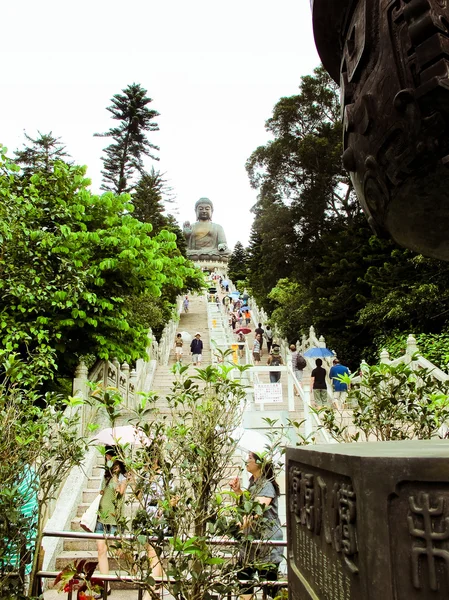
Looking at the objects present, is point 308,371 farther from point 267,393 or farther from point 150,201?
point 150,201

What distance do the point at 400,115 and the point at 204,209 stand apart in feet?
171

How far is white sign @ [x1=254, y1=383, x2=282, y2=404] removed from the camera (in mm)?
9914

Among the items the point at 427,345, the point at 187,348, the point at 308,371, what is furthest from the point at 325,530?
the point at 187,348

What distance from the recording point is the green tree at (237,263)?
47531mm

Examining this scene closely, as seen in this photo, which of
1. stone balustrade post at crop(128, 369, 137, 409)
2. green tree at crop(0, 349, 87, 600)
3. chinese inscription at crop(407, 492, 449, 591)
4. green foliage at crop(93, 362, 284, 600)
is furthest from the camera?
stone balustrade post at crop(128, 369, 137, 409)

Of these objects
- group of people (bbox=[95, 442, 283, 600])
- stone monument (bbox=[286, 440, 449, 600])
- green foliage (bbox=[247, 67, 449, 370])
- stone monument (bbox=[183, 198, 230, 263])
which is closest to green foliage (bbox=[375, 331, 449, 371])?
green foliage (bbox=[247, 67, 449, 370])

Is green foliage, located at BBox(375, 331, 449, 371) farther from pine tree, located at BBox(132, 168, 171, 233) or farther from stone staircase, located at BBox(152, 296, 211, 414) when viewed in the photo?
pine tree, located at BBox(132, 168, 171, 233)

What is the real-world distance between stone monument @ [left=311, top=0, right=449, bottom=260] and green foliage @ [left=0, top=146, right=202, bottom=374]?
622 cm

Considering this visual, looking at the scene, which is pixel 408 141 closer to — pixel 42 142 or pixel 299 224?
pixel 299 224

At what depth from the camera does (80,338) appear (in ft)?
30.1

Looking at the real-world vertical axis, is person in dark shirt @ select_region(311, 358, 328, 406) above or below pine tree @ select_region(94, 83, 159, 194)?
below

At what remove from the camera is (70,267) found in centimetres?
816

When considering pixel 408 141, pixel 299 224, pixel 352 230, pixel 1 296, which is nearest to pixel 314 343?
pixel 352 230

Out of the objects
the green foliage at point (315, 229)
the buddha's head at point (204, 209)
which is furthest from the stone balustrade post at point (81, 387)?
the buddha's head at point (204, 209)
